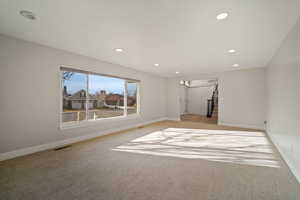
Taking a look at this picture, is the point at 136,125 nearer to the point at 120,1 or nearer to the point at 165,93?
the point at 165,93

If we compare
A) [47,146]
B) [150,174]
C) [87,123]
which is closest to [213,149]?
[150,174]

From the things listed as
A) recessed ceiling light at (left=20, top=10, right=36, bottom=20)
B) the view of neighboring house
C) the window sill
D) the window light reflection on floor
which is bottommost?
the window light reflection on floor

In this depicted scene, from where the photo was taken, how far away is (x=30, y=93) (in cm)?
276

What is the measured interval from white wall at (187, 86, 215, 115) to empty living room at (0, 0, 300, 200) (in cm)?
601

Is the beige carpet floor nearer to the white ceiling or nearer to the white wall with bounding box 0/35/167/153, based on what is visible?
the white wall with bounding box 0/35/167/153

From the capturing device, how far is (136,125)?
5488mm

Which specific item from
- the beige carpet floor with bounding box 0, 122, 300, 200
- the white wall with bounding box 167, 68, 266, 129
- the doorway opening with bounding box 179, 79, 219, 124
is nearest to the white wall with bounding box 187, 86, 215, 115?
the doorway opening with bounding box 179, 79, 219, 124

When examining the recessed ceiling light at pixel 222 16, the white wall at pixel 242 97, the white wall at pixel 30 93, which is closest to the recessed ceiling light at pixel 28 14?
the white wall at pixel 30 93

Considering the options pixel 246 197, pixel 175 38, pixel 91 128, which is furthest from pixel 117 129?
pixel 246 197

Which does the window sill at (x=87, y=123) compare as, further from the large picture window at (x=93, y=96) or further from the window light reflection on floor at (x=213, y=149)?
the window light reflection on floor at (x=213, y=149)

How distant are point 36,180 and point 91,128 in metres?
2.05

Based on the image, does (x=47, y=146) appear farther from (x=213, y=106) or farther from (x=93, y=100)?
(x=213, y=106)

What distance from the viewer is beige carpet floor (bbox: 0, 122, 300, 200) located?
1.60 meters

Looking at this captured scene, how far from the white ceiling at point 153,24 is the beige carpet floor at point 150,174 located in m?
2.31
